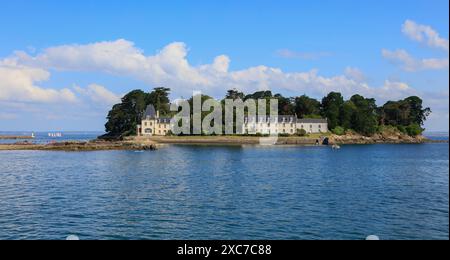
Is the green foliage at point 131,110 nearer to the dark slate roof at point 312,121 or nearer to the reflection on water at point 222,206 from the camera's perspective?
the dark slate roof at point 312,121

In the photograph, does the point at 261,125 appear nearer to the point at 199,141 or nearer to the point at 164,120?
the point at 199,141

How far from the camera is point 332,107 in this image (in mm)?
185750

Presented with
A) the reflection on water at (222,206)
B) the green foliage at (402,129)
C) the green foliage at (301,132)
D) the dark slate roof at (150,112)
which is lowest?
the reflection on water at (222,206)

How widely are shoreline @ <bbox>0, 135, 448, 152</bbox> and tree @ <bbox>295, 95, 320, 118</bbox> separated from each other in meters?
22.3

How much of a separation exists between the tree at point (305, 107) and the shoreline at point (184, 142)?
22348 millimetres

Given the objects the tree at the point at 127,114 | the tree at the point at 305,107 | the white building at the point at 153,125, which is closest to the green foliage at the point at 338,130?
the tree at the point at 305,107

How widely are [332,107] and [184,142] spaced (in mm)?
72888

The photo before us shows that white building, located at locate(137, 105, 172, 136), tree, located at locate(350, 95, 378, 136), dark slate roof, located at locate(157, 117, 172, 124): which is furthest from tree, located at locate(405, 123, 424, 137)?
dark slate roof, located at locate(157, 117, 172, 124)

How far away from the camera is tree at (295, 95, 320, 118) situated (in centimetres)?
19100

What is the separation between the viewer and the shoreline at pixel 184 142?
403 feet

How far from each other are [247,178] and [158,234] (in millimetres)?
29379

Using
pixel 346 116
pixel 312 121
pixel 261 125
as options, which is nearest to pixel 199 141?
pixel 261 125
